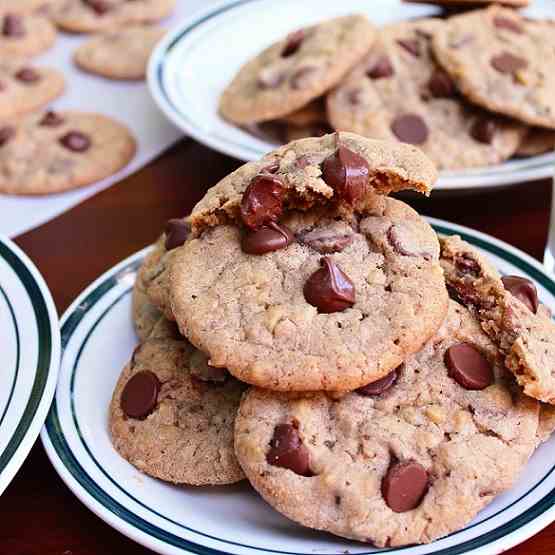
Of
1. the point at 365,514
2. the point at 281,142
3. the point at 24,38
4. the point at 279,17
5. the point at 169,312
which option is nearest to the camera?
the point at 365,514

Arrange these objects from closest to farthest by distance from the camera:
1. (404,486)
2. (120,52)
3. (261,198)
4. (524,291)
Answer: (404,486) < (261,198) < (524,291) < (120,52)

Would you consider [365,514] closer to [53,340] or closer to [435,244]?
[435,244]

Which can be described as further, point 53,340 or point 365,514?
point 53,340

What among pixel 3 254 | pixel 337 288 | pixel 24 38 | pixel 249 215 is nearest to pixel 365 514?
pixel 337 288

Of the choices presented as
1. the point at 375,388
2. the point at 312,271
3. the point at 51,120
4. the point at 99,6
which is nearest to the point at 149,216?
the point at 51,120

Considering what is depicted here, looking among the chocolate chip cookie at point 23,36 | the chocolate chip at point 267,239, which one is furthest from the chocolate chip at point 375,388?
the chocolate chip cookie at point 23,36

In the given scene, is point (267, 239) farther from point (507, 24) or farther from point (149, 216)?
point (507, 24)
